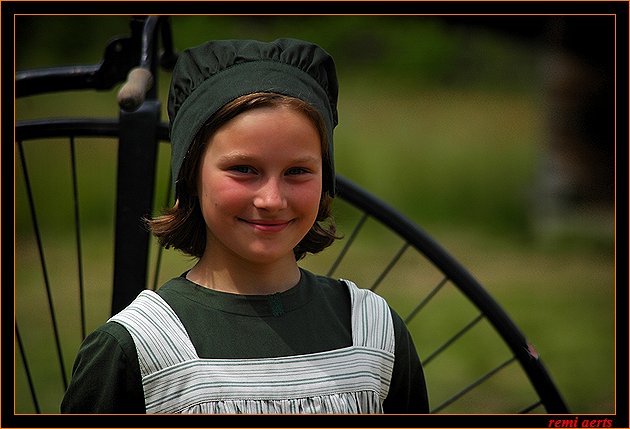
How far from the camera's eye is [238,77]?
4.00 ft

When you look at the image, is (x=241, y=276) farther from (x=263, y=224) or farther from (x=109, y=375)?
(x=109, y=375)

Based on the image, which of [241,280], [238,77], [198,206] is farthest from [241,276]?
[238,77]

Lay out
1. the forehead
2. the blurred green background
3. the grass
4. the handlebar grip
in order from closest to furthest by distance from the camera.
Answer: the forehead
the handlebar grip
the grass
the blurred green background

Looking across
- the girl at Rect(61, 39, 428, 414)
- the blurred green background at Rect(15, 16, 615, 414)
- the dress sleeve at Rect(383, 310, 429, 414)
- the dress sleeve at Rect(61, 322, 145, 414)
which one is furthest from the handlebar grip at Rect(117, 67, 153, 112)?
the blurred green background at Rect(15, 16, 615, 414)

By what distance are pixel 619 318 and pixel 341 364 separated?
48 centimetres

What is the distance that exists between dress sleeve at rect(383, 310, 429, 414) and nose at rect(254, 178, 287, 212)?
0.97 ft

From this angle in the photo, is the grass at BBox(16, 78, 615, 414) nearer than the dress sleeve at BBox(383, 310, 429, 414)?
No

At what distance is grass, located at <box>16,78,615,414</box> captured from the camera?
3156mm

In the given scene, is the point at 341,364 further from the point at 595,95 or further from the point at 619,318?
the point at 595,95

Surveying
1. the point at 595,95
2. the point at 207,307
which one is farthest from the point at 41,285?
the point at 595,95

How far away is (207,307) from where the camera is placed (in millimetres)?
1268

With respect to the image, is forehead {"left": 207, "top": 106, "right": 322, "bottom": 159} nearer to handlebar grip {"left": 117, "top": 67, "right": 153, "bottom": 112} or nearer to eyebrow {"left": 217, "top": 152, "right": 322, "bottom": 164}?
eyebrow {"left": 217, "top": 152, "right": 322, "bottom": 164}

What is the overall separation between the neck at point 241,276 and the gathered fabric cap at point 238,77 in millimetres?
133

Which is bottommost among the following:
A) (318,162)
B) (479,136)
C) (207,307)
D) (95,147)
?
(479,136)
